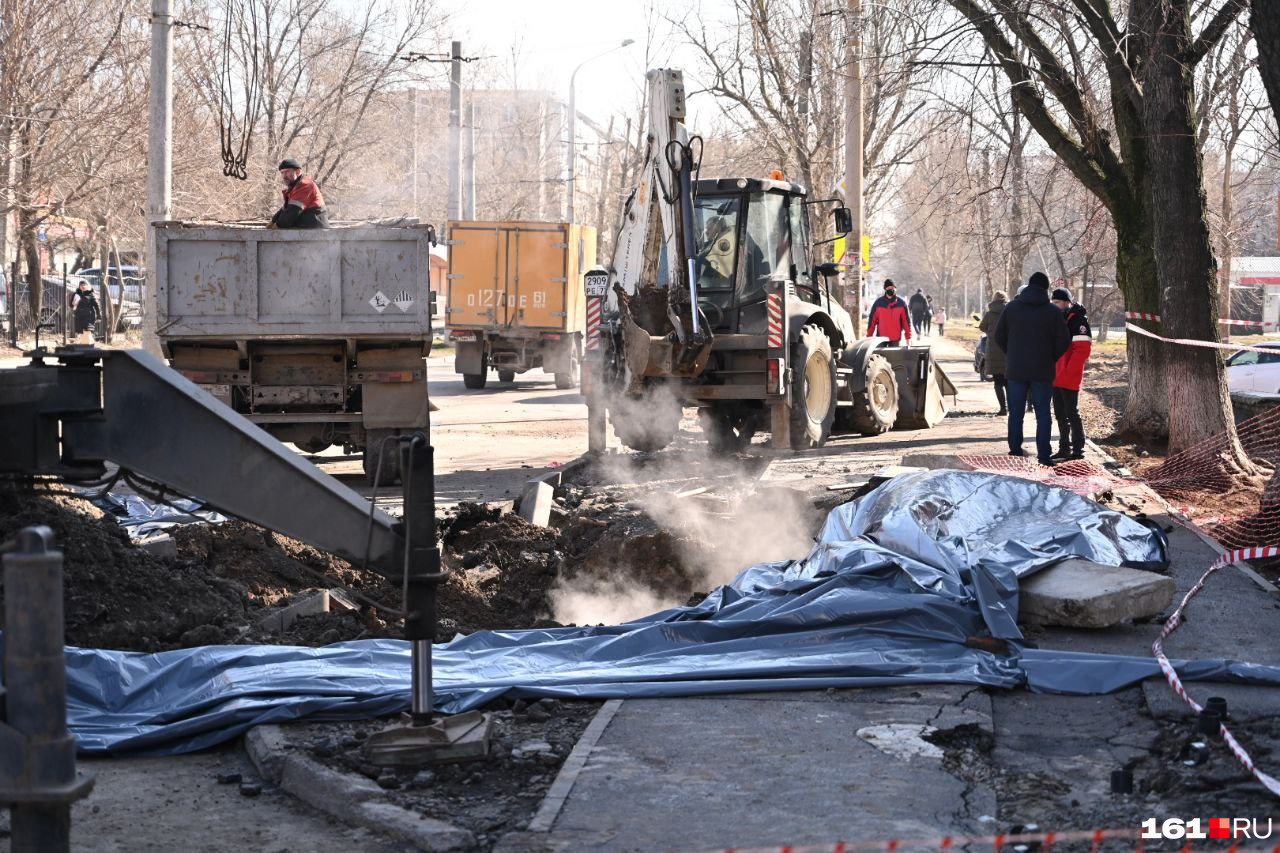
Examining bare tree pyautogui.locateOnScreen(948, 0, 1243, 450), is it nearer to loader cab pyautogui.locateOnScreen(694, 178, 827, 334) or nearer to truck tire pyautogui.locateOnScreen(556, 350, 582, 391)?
loader cab pyautogui.locateOnScreen(694, 178, 827, 334)

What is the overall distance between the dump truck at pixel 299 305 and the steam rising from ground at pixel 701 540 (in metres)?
2.58

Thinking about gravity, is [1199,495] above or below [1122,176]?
below

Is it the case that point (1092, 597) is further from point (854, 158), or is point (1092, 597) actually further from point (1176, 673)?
point (854, 158)

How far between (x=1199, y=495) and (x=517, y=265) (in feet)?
55.0

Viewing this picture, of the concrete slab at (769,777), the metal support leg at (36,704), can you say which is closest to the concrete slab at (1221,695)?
the concrete slab at (769,777)

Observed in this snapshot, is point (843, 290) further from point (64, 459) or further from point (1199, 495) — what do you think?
point (64, 459)

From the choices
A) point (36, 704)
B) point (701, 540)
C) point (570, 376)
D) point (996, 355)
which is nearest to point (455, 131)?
point (570, 376)

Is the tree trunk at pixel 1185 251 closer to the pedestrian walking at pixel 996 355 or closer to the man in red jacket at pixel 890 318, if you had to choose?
the pedestrian walking at pixel 996 355

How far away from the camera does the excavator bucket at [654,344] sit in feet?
47.0

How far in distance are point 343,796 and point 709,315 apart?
11661mm

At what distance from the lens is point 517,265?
88.5 feet

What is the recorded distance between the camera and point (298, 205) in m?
13.4

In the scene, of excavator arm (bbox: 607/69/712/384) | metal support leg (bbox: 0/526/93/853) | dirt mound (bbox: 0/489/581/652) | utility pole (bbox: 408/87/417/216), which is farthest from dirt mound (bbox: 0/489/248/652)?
utility pole (bbox: 408/87/417/216)

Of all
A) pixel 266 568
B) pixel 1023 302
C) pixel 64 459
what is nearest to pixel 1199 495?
pixel 1023 302
